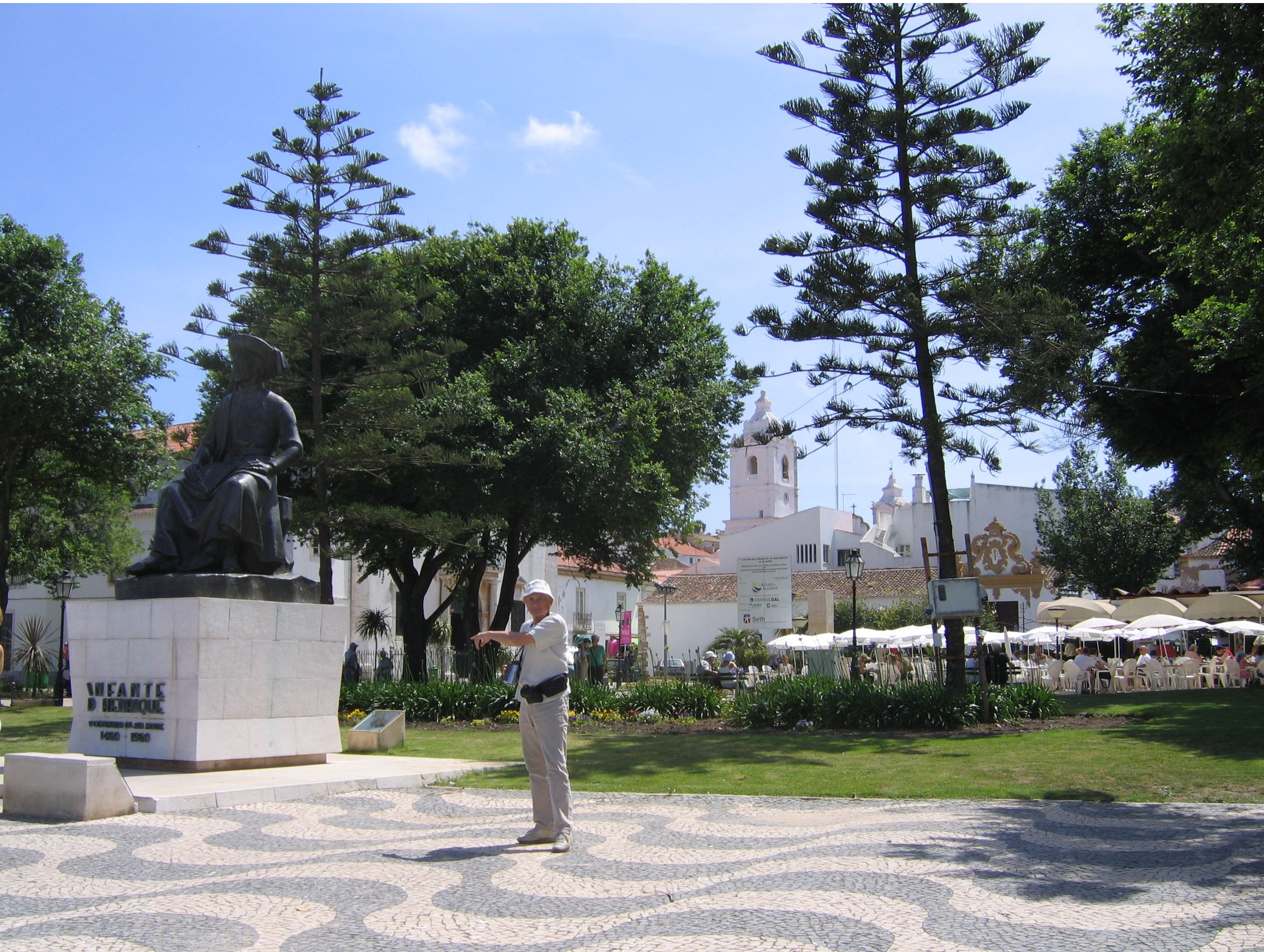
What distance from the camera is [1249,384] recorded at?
12789mm

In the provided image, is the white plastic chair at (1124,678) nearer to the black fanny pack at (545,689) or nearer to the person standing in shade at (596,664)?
the person standing in shade at (596,664)

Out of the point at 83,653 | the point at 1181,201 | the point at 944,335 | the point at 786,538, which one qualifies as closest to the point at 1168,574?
the point at 786,538

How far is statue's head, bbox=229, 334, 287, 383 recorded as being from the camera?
11.1 meters

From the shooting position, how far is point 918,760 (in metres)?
11.2

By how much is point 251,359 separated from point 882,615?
124ft

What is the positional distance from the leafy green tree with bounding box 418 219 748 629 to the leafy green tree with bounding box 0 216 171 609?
6.13 metres

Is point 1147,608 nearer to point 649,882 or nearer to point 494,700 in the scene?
point 494,700

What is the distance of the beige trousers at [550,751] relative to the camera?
621 centimetres

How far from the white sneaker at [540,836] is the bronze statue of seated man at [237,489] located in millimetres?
5008

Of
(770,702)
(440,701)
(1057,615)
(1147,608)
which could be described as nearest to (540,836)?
(770,702)

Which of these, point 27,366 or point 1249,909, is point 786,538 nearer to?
point 27,366

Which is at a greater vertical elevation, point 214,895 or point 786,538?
point 786,538

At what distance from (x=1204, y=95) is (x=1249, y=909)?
7.19 metres

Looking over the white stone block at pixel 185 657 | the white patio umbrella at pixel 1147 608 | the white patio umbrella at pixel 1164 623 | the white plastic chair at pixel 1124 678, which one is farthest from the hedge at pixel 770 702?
the white patio umbrella at pixel 1147 608
